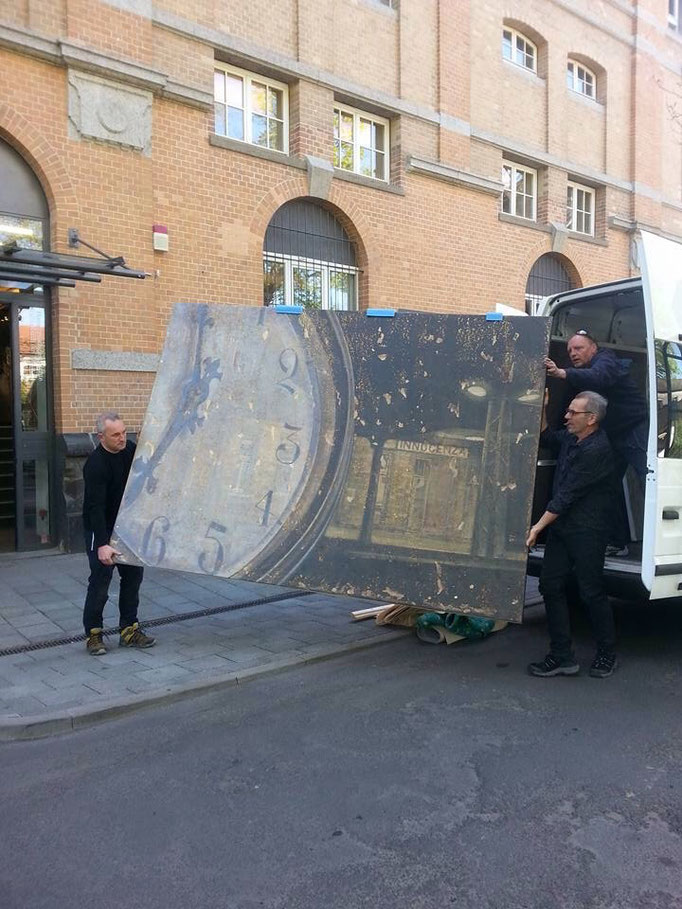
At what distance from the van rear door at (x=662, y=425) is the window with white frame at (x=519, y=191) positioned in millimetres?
9548

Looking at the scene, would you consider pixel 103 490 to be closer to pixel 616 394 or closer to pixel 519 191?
pixel 616 394

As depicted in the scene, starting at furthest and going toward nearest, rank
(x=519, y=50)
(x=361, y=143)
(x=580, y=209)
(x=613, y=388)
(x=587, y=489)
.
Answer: (x=580, y=209) → (x=519, y=50) → (x=361, y=143) → (x=613, y=388) → (x=587, y=489)

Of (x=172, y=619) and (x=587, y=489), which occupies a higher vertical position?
(x=587, y=489)

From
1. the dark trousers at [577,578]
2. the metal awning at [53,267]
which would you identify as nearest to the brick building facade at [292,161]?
the metal awning at [53,267]

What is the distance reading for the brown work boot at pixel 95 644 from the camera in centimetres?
533

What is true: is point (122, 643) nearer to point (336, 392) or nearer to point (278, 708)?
point (278, 708)

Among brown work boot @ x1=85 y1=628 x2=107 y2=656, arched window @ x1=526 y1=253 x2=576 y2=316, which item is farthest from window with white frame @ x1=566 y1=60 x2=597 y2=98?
brown work boot @ x1=85 y1=628 x2=107 y2=656

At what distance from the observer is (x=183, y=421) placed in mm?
5223

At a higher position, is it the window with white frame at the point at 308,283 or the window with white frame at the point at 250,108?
the window with white frame at the point at 250,108

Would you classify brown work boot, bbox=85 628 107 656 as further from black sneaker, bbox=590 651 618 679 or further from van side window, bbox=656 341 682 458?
van side window, bbox=656 341 682 458

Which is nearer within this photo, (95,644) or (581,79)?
(95,644)

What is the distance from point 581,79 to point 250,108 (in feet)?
28.6

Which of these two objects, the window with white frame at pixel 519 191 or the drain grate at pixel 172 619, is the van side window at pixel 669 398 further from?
the window with white frame at pixel 519 191

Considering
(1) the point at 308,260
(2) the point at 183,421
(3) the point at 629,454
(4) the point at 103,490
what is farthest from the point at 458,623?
(1) the point at 308,260
